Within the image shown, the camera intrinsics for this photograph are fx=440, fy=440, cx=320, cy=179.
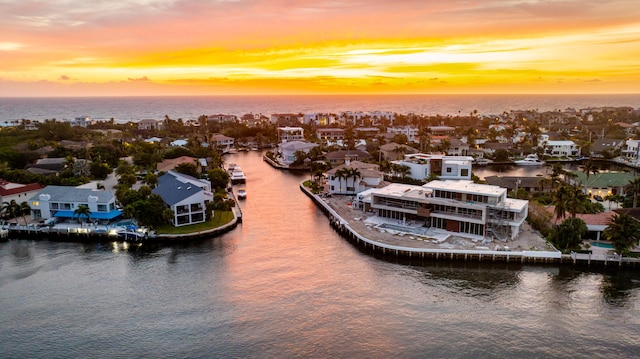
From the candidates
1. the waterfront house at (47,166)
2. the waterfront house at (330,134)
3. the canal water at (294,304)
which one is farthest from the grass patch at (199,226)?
the waterfront house at (330,134)

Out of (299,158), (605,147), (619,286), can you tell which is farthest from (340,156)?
(605,147)

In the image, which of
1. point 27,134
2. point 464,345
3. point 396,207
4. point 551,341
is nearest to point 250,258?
point 396,207

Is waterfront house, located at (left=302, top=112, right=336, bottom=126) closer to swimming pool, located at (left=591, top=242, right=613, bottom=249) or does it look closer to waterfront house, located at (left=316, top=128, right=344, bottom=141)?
waterfront house, located at (left=316, top=128, right=344, bottom=141)

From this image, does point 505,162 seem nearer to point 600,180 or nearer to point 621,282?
point 600,180

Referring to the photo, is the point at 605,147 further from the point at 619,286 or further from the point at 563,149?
the point at 619,286

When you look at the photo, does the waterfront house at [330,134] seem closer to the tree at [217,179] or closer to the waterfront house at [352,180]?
the waterfront house at [352,180]

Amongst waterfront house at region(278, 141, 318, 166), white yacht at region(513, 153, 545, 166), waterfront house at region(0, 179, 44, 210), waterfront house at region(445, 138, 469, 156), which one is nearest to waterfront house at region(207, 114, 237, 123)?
waterfront house at region(278, 141, 318, 166)
